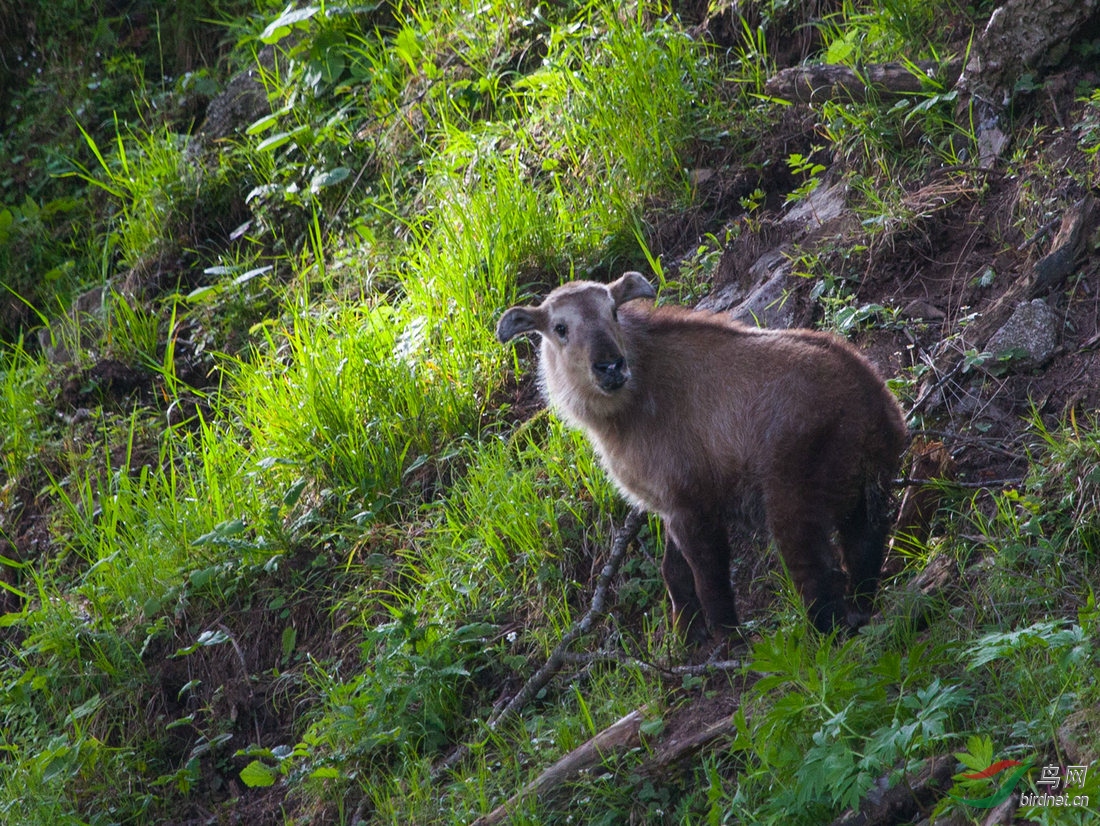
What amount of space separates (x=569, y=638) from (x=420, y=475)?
181 centimetres

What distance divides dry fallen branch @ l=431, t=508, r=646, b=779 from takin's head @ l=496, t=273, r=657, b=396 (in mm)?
754

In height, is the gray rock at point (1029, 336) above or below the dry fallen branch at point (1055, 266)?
below

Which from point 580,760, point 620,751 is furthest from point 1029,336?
point 580,760

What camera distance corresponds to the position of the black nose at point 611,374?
4.76 m

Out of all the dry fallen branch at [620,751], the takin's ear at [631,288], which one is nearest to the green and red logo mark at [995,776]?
the dry fallen branch at [620,751]

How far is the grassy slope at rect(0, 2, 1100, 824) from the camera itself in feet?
13.2

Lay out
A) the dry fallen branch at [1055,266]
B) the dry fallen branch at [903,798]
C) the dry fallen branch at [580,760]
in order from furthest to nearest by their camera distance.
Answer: the dry fallen branch at [1055,266] → the dry fallen branch at [580,760] → the dry fallen branch at [903,798]

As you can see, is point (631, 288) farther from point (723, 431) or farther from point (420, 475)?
point (420, 475)

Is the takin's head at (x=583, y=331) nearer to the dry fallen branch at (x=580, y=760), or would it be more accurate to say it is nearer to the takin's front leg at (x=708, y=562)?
the takin's front leg at (x=708, y=562)

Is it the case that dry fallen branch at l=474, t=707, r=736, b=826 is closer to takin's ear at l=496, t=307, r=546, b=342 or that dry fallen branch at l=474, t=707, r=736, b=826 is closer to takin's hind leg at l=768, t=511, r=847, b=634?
takin's hind leg at l=768, t=511, r=847, b=634

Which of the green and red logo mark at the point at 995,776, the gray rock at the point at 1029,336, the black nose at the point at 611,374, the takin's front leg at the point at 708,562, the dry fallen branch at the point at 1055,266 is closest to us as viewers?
the green and red logo mark at the point at 995,776

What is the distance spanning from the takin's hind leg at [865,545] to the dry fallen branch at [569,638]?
42.0 inches

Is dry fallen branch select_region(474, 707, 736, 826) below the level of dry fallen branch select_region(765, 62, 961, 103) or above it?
below

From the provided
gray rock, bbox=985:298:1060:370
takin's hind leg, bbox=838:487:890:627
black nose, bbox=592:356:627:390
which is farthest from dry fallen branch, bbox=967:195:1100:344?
black nose, bbox=592:356:627:390
